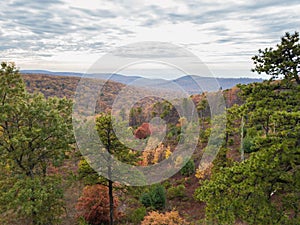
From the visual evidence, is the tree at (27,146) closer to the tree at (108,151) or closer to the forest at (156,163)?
the forest at (156,163)

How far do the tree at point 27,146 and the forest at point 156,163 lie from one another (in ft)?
0.15

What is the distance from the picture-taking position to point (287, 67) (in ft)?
25.6

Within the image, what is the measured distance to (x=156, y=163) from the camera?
26.0 m

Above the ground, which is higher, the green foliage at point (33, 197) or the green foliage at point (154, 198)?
the green foliage at point (33, 197)

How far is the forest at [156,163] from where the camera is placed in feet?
24.3

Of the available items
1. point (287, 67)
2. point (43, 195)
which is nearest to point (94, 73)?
point (43, 195)

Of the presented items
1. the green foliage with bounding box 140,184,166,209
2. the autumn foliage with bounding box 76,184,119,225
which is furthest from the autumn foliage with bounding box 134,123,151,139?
the autumn foliage with bounding box 76,184,119,225

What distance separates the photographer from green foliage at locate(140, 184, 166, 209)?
1830 cm

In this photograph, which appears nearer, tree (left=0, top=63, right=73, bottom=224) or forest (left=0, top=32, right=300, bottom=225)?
forest (left=0, top=32, right=300, bottom=225)

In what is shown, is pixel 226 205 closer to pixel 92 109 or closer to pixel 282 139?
pixel 282 139

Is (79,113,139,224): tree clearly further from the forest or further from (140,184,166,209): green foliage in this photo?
A: (140,184,166,209): green foliage

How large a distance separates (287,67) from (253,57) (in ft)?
3.30

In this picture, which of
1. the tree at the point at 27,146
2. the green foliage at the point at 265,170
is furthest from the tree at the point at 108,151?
the green foliage at the point at 265,170

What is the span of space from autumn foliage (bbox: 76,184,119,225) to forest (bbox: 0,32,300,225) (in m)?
0.06
